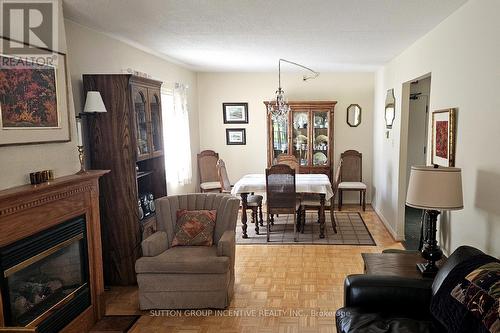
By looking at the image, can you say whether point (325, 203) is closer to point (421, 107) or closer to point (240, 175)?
point (240, 175)

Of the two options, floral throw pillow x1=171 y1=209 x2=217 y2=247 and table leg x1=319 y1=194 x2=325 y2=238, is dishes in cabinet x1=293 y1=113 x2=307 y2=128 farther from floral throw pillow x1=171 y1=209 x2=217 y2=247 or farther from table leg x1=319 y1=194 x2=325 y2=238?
floral throw pillow x1=171 y1=209 x2=217 y2=247

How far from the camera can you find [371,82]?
6.29 m

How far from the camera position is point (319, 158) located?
619 cm

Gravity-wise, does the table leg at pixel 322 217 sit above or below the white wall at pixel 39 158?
below

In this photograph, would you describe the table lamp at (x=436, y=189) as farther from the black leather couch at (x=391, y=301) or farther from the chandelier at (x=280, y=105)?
the chandelier at (x=280, y=105)

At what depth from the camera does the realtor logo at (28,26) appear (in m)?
2.00

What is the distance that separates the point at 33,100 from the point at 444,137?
2950mm

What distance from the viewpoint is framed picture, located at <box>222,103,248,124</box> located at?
643cm

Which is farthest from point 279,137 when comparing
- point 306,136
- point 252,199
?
point 252,199

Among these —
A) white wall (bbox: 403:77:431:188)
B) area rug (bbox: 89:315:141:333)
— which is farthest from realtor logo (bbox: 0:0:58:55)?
white wall (bbox: 403:77:431:188)

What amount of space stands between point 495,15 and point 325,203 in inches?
120

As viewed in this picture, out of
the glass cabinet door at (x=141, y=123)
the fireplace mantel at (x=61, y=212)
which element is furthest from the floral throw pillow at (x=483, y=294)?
the glass cabinet door at (x=141, y=123)

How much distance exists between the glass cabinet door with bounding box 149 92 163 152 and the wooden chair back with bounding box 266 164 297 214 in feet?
4.45

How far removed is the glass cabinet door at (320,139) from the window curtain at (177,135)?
217 cm
